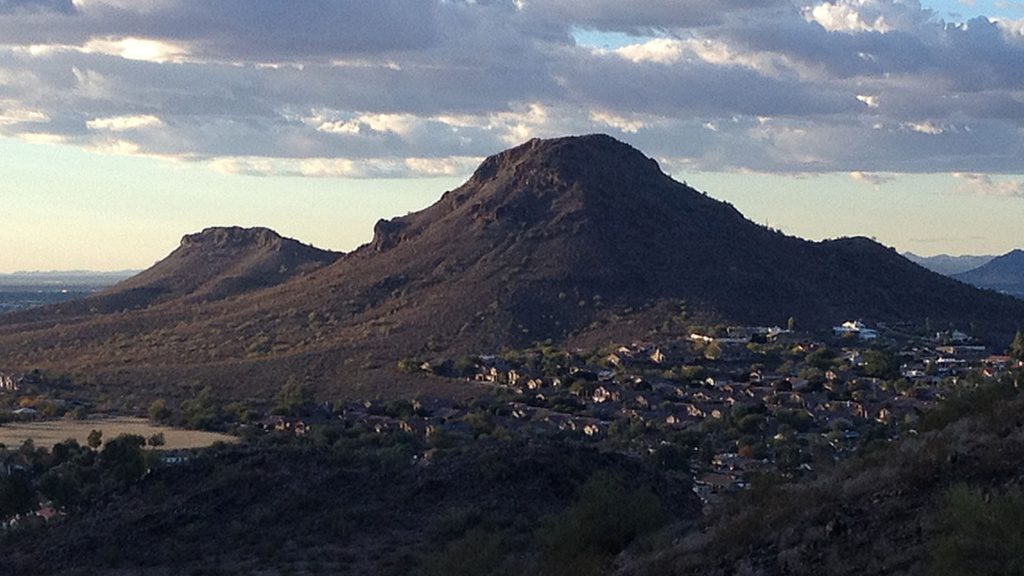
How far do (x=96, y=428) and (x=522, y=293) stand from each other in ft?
117

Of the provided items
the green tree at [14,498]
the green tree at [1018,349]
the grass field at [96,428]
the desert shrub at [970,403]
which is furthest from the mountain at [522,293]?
the desert shrub at [970,403]

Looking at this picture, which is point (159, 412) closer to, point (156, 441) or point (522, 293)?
point (156, 441)

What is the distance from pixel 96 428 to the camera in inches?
2635

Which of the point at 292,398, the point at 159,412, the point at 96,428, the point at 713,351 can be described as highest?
the point at 713,351

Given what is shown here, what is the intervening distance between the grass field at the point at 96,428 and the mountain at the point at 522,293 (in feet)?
32.1

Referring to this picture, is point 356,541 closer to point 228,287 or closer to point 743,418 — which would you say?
point 743,418

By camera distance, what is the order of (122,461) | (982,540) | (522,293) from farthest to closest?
1. (522,293)
2. (122,461)
3. (982,540)

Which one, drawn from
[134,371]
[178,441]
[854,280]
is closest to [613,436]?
[178,441]

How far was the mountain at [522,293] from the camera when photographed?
8862cm

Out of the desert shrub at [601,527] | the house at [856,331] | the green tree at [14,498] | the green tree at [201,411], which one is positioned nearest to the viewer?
the desert shrub at [601,527]

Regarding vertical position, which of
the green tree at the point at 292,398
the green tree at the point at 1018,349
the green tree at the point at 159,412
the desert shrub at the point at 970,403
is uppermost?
the desert shrub at the point at 970,403

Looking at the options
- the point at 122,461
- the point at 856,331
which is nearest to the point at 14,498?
the point at 122,461

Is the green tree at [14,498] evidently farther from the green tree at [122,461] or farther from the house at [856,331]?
the house at [856,331]

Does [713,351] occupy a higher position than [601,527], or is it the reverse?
[713,351]
